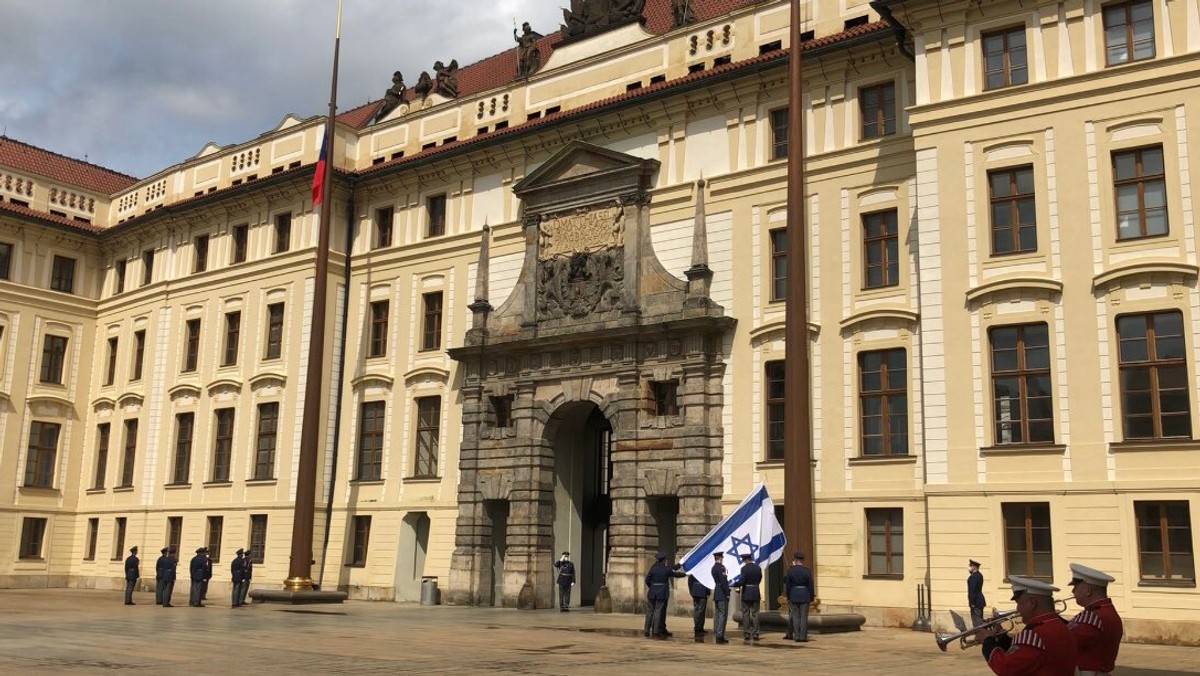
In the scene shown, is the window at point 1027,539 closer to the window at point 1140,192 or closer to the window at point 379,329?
the window at point 1140,192

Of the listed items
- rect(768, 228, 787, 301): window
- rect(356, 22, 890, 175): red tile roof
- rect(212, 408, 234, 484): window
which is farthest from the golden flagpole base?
rect(768, 228, 787, 301): window

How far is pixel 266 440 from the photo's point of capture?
135 ft

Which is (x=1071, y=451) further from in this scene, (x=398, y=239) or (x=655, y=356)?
(x=398, y=239)

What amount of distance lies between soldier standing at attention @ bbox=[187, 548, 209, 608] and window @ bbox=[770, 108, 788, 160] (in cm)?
1953

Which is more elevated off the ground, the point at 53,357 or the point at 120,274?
the point at 120,274

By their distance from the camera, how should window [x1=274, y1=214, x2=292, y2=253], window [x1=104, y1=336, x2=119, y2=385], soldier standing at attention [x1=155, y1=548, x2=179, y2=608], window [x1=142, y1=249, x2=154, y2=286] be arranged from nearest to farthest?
soldier standing at attention [x1=155, y1=548, x2=179, y2=608]
window [x1=274, y1=214, x2=292, y2=253]
window [x1=142, y1=249, x2=154, y2=286]
window [x1=104, y1=336, x2=119, y2=385]

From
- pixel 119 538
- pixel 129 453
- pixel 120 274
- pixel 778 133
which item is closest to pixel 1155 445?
pixel 778 133

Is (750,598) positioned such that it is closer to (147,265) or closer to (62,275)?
(147,265)

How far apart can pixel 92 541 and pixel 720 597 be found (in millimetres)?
33864

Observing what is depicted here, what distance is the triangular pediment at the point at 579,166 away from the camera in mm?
34094

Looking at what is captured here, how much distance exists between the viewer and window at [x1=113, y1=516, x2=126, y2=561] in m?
45.2

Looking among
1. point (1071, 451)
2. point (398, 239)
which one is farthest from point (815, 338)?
point (398, 239)

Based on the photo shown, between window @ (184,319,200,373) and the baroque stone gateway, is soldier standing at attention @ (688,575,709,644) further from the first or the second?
window @ (184,319,200,373)

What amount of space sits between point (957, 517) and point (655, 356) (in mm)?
10046
